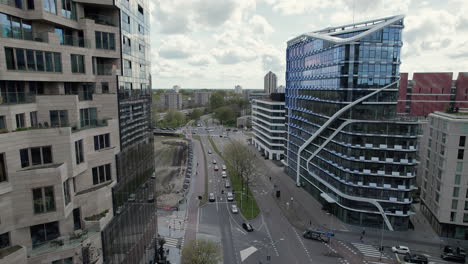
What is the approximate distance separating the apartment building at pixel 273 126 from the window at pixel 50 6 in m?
80.2

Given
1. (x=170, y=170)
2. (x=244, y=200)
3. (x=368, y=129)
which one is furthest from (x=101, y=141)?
(x=170, y=170)

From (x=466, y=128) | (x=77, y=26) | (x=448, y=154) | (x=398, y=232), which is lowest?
(x=398, y=232)

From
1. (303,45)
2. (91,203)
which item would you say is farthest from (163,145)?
(91,203)

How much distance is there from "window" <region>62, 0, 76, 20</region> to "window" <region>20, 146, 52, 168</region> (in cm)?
1103

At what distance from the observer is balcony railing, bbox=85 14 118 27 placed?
27.6 meters

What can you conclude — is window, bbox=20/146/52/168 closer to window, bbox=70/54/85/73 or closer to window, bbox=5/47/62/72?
window, bbox=5/47/62/72

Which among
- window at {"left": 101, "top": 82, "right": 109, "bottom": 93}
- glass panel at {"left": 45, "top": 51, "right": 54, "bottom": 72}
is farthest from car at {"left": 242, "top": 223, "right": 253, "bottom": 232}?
glass panel at {"left": 45, "top": 51, "right": 54, "bottom": 72}

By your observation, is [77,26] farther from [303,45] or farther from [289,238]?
[303,45]

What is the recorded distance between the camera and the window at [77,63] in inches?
955

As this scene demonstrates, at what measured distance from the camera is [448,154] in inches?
2030

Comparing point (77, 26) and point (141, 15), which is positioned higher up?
point (141, 15)

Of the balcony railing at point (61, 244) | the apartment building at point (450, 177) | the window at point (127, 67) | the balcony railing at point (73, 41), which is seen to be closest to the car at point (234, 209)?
the apartment building at point (450, 177)

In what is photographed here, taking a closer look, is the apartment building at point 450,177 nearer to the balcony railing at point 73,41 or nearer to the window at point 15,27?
the balcony railing at point 73,41

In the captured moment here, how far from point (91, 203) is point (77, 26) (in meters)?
15.1
